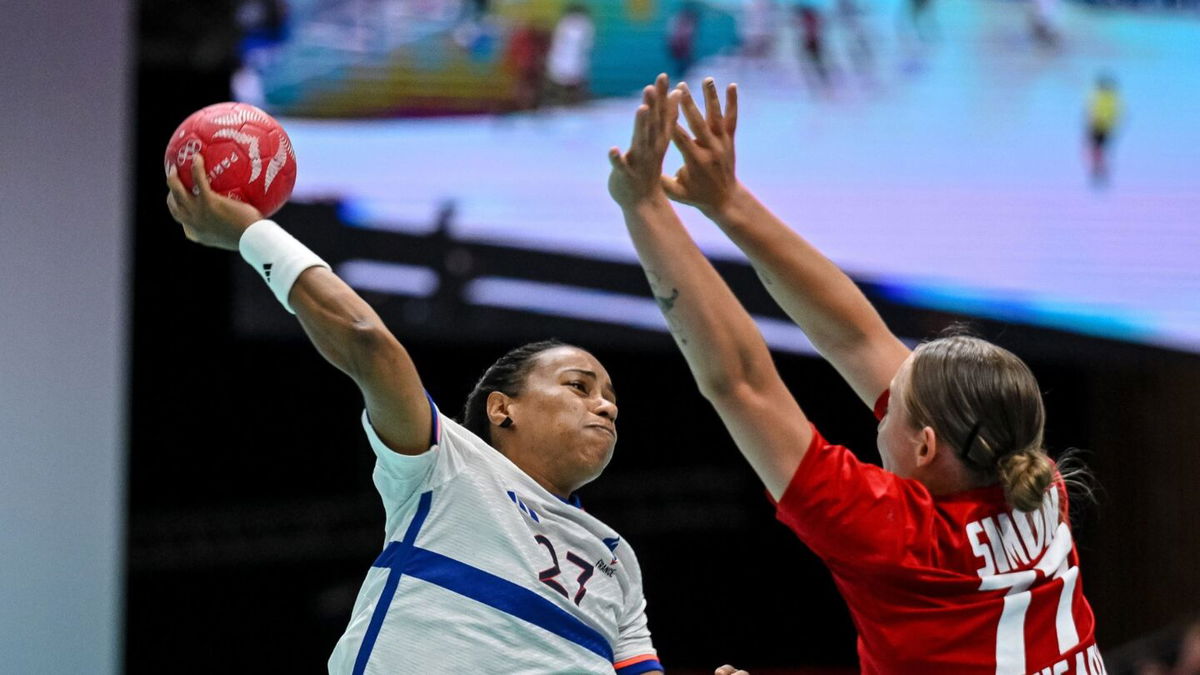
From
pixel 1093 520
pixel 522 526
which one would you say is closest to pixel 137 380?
pixel 522 526

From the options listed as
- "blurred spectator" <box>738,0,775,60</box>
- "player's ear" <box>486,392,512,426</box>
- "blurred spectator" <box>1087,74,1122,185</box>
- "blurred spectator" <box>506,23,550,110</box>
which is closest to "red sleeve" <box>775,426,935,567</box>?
"player's ear" <box>486,392,512,426</box>

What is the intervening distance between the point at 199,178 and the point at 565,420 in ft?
2.57

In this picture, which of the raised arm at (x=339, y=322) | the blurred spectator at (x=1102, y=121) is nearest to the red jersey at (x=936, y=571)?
the raised arm at (x=339, y=322)

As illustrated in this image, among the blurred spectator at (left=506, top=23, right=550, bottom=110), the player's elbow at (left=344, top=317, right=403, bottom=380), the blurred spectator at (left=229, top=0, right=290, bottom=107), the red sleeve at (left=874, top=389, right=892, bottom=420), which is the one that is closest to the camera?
the player's elbow at (left=344, top=317, right=403, bottom=380)

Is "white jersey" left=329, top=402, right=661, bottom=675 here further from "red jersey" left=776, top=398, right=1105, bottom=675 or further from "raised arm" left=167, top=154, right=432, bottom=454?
"red jersey" left=776, top=398, right=1105, bottom=675

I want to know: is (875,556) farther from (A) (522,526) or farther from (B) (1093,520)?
(B) (1093,520)

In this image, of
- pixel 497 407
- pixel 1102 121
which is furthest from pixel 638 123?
pixel 1102 121

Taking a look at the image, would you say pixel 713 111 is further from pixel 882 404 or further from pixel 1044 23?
pixel 1044 23

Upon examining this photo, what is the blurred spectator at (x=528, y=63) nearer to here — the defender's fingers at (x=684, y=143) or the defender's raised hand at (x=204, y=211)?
the defender's raised hand at (x=204, y=211)

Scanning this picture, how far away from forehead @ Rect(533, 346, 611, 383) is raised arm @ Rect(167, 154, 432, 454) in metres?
0.42

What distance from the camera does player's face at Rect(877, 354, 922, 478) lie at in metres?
2.10

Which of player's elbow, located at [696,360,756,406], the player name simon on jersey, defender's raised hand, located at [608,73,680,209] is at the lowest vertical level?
the player name simon on jersey

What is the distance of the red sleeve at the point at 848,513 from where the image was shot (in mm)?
1897

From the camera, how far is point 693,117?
212 centimetres
